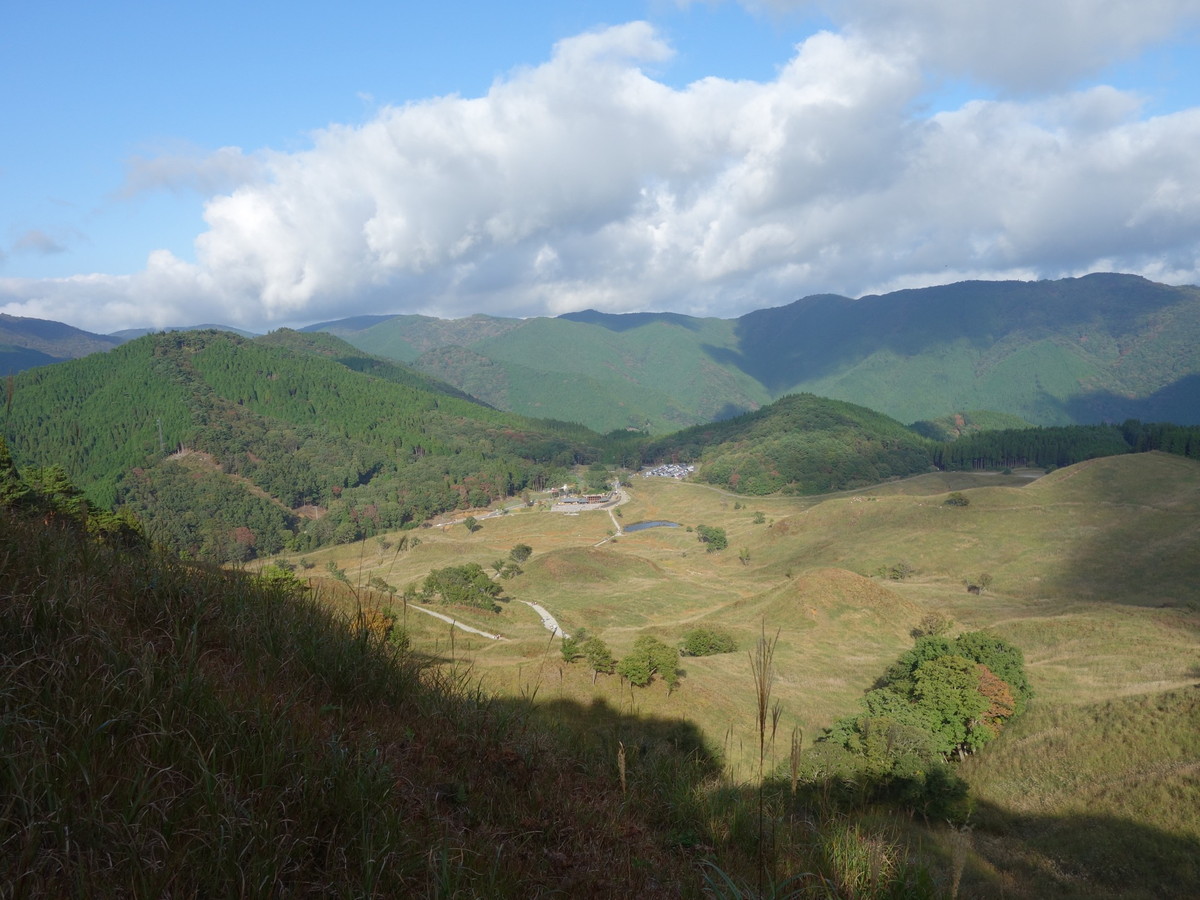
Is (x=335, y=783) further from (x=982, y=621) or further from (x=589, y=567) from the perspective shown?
(x=589, y=567)

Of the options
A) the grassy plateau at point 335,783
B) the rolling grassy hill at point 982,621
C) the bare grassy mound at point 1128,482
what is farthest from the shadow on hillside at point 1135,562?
the grassy plateau at point 335,783

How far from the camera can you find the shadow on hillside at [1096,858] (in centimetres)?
1645

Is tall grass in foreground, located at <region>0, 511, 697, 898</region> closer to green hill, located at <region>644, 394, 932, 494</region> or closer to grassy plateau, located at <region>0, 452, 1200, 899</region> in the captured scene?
grassy plateau, located at <region>0, 452, 1200, 899</region>

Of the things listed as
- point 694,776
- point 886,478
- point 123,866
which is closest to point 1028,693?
point 694,776

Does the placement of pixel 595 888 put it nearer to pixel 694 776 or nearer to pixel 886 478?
pixel 694 776

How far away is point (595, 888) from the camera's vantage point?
13.1 feet

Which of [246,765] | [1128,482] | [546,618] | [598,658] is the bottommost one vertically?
[546,618]

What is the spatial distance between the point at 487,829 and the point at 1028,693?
1631 inches

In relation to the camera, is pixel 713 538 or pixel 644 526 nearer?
pixel 713 538

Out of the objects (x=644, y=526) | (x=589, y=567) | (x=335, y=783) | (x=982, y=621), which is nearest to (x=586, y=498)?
(x=644, y=526)

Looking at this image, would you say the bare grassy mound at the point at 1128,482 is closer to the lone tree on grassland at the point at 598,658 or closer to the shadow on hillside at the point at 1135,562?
the shadow on hillside at the point at 1135,562

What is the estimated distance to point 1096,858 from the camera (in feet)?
59.6

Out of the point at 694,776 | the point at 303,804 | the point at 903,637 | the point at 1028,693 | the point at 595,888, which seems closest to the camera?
the point at 303,804

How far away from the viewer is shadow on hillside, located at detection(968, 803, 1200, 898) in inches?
648
